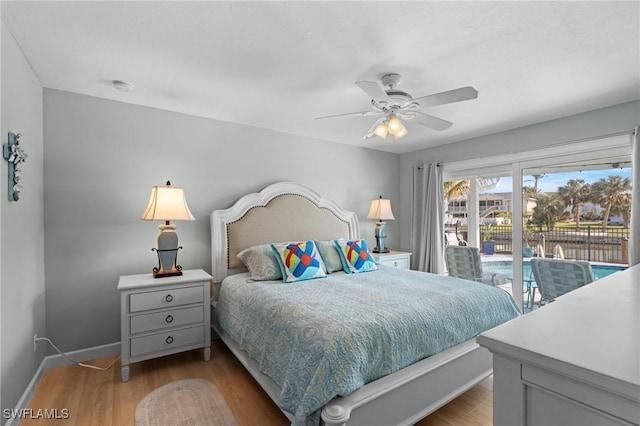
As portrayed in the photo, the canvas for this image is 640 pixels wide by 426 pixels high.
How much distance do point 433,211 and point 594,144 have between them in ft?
6.24

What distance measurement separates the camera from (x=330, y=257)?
324 cm

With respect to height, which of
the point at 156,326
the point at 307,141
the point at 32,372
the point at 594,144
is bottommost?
the point at 32,372

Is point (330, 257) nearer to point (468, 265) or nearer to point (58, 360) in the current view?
point (468, 265)

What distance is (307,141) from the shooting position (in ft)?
13.3

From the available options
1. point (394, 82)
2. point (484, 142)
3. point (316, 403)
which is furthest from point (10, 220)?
point (484, 142)

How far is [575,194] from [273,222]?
11.2 feet

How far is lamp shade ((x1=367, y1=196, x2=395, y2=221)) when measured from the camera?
14.2 ft

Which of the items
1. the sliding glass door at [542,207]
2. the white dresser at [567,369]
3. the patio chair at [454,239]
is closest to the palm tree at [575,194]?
the sliding glass door at [542,207]

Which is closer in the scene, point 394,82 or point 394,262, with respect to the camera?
point 394,82

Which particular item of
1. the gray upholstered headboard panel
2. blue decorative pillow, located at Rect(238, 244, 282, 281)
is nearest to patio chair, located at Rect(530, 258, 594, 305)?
the gray upholstered headboard panel

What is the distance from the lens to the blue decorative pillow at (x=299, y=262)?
2.80m

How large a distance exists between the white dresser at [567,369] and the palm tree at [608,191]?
305 centimetres

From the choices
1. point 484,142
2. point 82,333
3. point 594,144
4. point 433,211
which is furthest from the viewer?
point 433,211

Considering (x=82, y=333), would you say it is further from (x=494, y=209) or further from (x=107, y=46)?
(x=494, y=209)
